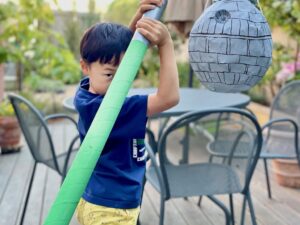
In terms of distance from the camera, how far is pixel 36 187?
2.90 meters

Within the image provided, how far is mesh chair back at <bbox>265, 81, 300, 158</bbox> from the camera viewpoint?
2.49m

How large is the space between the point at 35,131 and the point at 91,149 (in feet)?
5.16

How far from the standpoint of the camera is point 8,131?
3.75 m

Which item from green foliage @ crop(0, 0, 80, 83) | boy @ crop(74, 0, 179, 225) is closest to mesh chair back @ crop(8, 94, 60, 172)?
boy @ crop(74, 0, 179, 225)

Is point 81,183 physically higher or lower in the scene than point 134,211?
higher

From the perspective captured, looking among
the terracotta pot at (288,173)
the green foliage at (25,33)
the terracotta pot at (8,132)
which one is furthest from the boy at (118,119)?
the green foliage at (25,33)

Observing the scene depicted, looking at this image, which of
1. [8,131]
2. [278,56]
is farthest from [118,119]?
[278,56]

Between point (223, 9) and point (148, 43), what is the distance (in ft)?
0.60

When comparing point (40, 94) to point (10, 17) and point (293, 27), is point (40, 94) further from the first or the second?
point (293, 27)

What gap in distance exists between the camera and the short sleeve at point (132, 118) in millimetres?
1030

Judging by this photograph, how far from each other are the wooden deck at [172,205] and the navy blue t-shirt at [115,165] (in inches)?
48.7

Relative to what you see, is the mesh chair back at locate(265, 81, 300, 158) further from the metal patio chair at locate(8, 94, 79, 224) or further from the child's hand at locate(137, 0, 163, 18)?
the child's hand at locate(137, 0, 163, 18)

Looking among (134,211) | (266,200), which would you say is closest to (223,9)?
(134,211)

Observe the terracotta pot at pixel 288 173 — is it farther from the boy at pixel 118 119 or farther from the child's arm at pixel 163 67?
→ the child's arm at pixel 163 67
